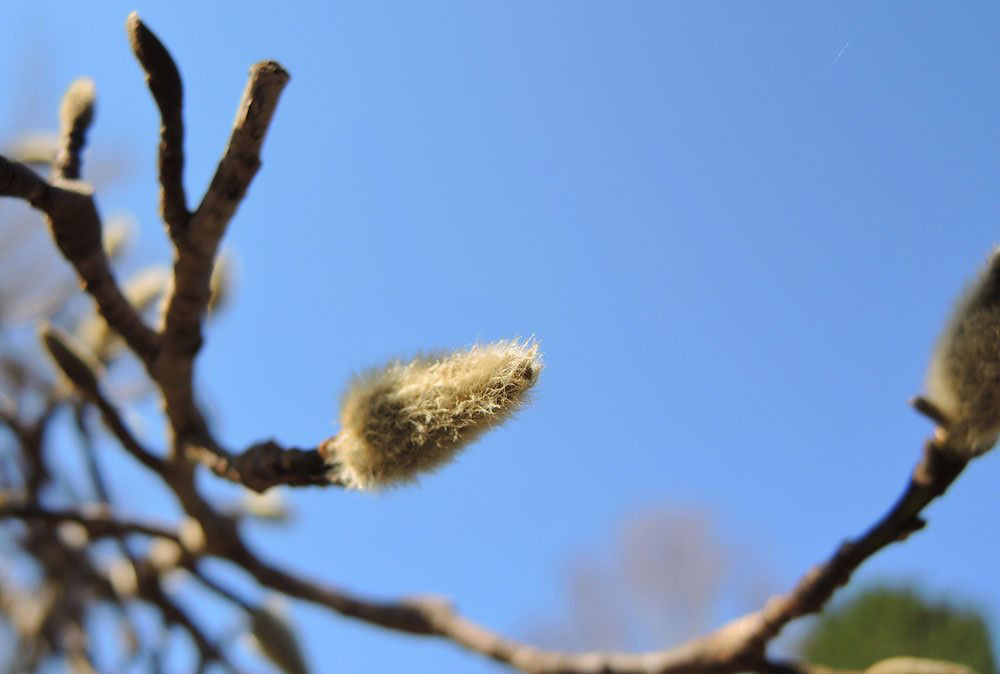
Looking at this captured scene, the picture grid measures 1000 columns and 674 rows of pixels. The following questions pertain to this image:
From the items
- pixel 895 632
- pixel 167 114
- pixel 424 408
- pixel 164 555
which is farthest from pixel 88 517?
pixel 895 632

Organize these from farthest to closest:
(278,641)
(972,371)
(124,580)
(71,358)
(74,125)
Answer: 1. (124,580)
2. (278,641)
3. (71,358)
4. (74,125)
5. (972,371)

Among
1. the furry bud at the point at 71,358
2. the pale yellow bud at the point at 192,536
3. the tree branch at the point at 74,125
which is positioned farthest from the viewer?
the pale yellow bud at the point at 192,536

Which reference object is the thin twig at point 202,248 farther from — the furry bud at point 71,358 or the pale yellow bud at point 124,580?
the pale yellow bud at point 124,580

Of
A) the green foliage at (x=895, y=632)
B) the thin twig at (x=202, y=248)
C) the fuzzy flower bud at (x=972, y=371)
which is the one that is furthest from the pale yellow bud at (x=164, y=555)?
the green foliage at (x=895, y=632)

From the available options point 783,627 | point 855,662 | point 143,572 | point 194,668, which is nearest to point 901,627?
point 855,662

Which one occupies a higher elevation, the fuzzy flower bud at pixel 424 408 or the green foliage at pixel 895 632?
the green foliage at pixel 895 632

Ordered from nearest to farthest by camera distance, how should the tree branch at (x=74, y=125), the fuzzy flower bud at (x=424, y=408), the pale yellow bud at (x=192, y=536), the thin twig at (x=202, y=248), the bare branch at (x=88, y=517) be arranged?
the fuzzy flower bud at (x=424, y=408)
the thin twig at (x=202, y=248)
the tree branch at (x=74, y=125)
the pale yellow bud at (x=192, y=536)
the bare branch at (x=88, y=517)

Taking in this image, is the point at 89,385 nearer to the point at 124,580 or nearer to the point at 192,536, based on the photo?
the point at 192,536
